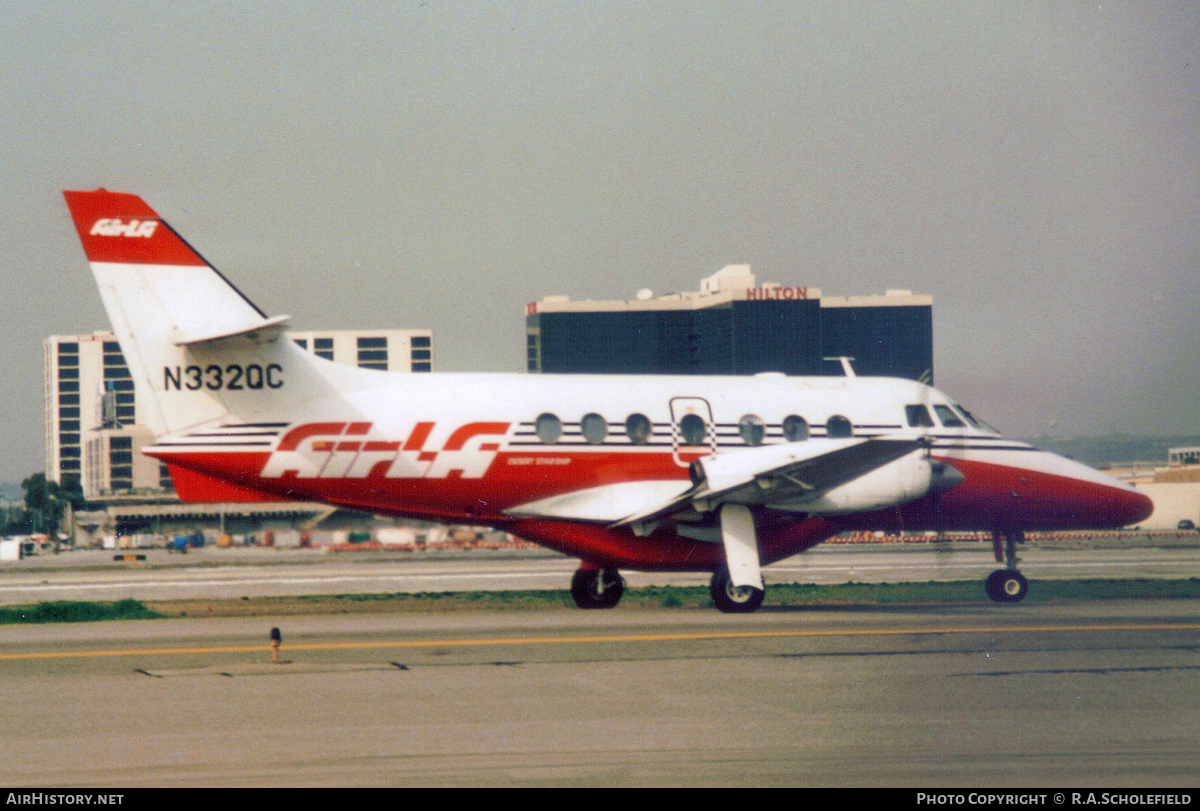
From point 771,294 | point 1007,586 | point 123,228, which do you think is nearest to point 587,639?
point 123,228

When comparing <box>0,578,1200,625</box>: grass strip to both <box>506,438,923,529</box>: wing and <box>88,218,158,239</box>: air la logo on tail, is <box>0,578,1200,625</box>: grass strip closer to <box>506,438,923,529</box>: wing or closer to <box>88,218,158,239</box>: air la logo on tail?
<box>506,438,923,529</box>: wing

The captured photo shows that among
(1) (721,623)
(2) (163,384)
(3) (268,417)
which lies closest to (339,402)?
(3) (268,417)

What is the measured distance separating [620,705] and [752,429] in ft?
36.3

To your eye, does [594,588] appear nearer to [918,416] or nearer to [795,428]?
[795,428]

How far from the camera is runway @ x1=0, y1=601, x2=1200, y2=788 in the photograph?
833 cm

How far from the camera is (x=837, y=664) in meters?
13.3

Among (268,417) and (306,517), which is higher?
(268,417)

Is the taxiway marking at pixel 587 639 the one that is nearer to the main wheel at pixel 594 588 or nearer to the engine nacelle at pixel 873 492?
the engine nacelle at pixel 873 492

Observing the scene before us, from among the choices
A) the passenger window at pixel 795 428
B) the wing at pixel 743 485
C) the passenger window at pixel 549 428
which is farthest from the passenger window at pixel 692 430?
the passenger window at pixel 549 428

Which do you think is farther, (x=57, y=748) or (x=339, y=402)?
(x=339, y=402)

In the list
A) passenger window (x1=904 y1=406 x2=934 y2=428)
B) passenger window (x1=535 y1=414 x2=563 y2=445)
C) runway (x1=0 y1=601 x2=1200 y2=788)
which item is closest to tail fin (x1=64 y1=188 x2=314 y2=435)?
runway (x1=0 y1=601 x2=1200 y2=788)

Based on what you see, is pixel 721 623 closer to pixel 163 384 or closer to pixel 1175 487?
pixel 163 384

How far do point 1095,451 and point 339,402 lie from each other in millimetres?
13883
